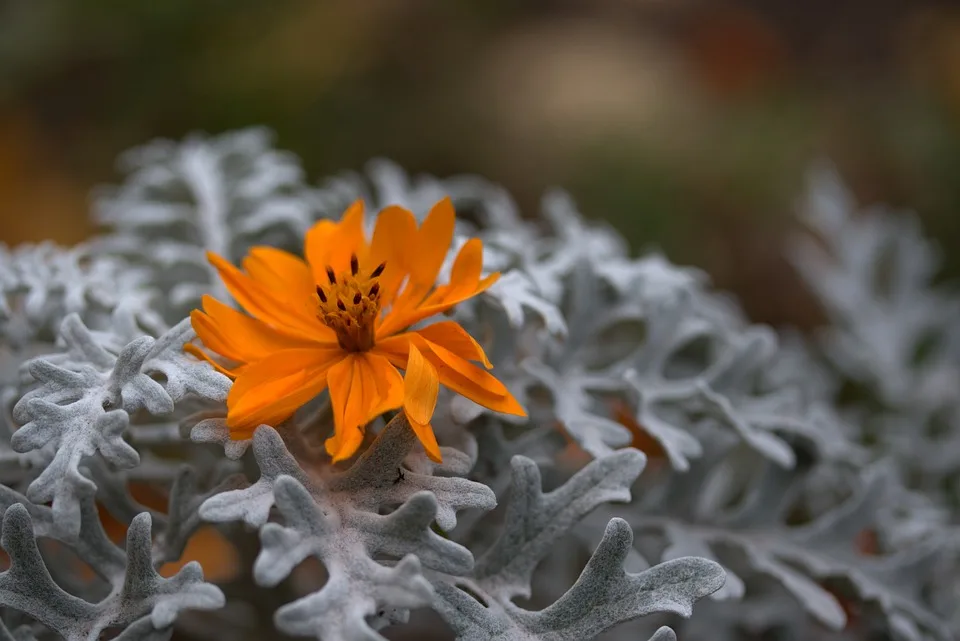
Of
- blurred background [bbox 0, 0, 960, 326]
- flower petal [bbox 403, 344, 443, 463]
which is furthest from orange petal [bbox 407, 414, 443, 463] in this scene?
blurred background [bbox 0, 0, 960, 326]

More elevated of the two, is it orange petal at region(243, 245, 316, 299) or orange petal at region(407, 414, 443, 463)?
orange petal at region(243, 245, 316, 299)

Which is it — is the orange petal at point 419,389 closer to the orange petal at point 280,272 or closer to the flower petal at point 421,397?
the flower petal at point 421,397

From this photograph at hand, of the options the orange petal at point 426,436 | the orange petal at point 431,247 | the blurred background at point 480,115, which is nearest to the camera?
the orange petal at point 426,436

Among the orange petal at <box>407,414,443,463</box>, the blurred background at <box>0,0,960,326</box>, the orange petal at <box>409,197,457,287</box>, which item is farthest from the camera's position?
the blurred background at <box>0,0,960,326</box>

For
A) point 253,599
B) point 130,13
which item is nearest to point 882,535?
point 253,599

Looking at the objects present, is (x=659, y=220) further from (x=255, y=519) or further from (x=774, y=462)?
(x=255, y=519)

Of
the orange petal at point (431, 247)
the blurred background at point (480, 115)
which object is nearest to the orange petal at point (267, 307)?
the orange petal at point (431, 247)

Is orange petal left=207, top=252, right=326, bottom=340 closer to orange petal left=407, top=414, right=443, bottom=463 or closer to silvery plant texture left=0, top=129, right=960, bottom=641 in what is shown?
silvery plant texture left=0, top=129, right=960, bottom=641

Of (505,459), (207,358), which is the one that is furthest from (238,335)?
(505,459)
